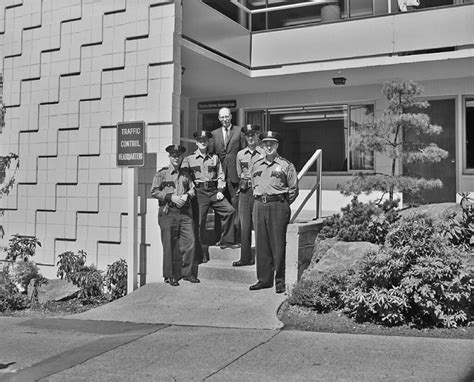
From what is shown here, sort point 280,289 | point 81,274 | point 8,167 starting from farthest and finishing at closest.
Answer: point 8,167 < point 81,274 < point 280,289

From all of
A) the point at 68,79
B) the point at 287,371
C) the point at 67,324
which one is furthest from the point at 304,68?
the point at 287,371

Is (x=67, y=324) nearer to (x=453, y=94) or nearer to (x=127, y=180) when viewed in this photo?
(x=127, y=180)

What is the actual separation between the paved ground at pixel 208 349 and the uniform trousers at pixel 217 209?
1.15 meters

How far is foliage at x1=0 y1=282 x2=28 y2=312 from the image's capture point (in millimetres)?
9250

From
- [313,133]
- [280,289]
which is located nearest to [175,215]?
[280,289]

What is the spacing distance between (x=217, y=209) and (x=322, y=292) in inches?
93.1

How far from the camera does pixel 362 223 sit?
8.69m

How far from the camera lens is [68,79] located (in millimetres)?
10492

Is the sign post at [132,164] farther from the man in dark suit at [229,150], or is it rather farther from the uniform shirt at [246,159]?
the uniform shirt at [246,159]

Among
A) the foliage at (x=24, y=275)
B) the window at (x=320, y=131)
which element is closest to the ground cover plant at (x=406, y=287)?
the foliage at (x=24, y=275)

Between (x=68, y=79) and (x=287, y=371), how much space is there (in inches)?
285

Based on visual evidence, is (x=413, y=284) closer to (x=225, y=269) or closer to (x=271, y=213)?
(x=271, y=213)

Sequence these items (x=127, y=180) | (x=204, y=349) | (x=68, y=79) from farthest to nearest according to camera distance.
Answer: (x=68, y=79), (x=127, y=180), (x=204, y=349)

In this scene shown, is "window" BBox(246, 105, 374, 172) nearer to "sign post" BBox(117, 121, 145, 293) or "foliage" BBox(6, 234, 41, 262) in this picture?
"sign post" BBox(117, 121, 145, 293)
